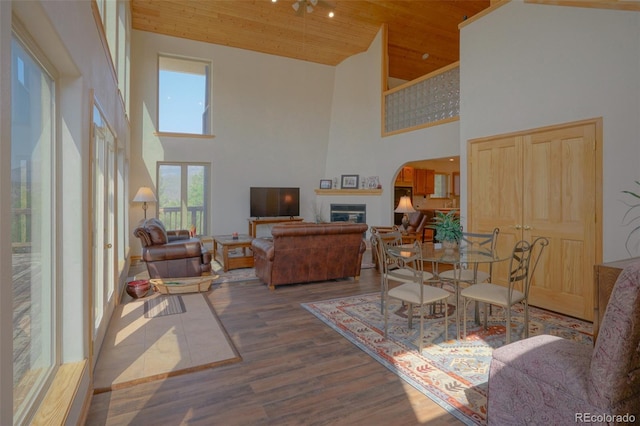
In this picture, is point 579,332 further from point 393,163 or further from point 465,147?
point 393,163

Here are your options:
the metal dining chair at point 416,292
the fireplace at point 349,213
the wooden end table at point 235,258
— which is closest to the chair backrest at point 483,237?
the metal dining chair at point 416,292

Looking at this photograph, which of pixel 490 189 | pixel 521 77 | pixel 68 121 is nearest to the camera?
pixel 68 121

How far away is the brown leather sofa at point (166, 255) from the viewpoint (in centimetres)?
520

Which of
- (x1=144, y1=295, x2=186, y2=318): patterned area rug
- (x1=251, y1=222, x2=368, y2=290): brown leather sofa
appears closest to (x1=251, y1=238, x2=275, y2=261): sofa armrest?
(x1=251, y1=222, x2=368, y2=290): brown leather sofa

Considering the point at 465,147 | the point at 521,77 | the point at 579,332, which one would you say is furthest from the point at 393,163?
the point at 579,332

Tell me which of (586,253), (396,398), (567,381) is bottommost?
(396,398)

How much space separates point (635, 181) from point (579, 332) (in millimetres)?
1495

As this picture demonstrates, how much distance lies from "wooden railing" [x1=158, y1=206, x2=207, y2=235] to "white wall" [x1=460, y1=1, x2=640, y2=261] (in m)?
5.78

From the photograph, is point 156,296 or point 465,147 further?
point 465,147

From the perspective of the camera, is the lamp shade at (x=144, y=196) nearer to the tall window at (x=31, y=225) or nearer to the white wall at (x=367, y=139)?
the white wall at (x=367, y=139)

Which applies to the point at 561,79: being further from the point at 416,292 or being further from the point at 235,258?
the point at 235,258

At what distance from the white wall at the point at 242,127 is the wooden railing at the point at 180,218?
0.95 ft

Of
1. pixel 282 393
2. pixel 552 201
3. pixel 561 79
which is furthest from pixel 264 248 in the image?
pixel 561 79

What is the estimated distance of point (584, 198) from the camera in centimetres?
371
